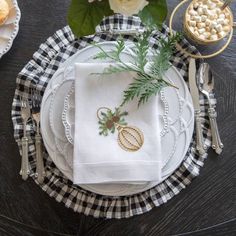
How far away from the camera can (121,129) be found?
73cm

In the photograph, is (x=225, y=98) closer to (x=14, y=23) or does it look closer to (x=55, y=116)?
(x=55, y=116)

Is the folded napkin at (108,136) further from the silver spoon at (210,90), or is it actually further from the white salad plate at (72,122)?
the silver spoon at (210,90)

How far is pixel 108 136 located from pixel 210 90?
26 centimetres

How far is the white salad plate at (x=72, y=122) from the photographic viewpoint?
0.75 m

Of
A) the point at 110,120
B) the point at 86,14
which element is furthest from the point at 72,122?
the point at 86,14

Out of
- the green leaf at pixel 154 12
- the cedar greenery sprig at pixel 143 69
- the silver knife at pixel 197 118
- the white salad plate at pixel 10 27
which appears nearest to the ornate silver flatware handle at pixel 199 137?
the silver knife at pixel 197 118

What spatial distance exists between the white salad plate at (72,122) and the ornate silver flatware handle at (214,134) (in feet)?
0.20

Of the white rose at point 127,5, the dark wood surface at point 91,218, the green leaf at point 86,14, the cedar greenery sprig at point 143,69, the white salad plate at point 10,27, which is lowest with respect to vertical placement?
the dark wood surface at point 91,218

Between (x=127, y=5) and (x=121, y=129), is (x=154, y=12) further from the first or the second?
(x=121, y=129)

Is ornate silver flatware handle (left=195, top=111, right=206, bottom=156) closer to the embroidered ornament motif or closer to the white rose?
the embroidered ornament motif

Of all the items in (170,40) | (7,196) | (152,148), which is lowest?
(7,196)

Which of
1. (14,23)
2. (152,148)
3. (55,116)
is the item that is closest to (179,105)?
(152,148)

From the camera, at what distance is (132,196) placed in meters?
0.79

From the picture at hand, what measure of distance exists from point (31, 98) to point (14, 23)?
0.54 feet
